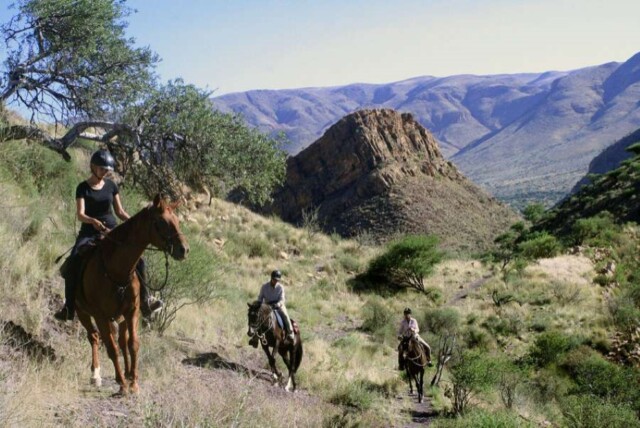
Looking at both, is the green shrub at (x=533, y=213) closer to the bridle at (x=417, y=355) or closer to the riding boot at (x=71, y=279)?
the bridle at (x=417, y=355)

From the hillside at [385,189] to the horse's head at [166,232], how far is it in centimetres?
4177

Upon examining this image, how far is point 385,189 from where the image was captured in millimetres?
52906

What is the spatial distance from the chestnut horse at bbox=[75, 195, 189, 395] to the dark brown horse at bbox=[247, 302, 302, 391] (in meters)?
3.95

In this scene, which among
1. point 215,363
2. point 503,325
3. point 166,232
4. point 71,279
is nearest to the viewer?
point 166,232

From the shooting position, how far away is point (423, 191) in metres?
54.1

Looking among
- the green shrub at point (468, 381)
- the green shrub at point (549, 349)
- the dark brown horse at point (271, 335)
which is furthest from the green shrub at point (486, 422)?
the green shrub at point (549, 349)

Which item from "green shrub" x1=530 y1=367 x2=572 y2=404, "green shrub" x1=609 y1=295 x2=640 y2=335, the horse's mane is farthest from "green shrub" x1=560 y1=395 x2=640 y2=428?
"green shrub" x1=609 y1=295 x2=640 y2=335

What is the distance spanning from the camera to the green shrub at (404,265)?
95.2 ft

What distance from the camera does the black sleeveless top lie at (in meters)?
6.63

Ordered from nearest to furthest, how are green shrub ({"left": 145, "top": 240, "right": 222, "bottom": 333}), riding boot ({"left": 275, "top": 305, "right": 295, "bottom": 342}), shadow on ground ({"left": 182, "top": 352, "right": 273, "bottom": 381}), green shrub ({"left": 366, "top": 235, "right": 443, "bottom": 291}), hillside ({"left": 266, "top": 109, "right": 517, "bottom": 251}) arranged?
shadow on ground ({"left": 182, "top": 352, "right": 273, "bottom": 381}) → riding boot ({"left": 275, "top": 305, "right": 295, "bottom": 342}) → green shrub ({"left": 145, "top": 240, "right": 222, "bottom": 333}) → green shrub ({"left": 366, "top": 235, "right": 443, "bottom": 291}) → hillside ({"left": 266, "top": 109, "right": 517, "bottom": 251})

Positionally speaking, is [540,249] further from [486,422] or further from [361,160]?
[486,422]

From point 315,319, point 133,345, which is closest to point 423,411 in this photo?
point 133,345

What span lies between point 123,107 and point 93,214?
12.1 metres

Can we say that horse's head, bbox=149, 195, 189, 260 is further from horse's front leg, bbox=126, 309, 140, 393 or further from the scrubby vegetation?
the scrubby vegetation
